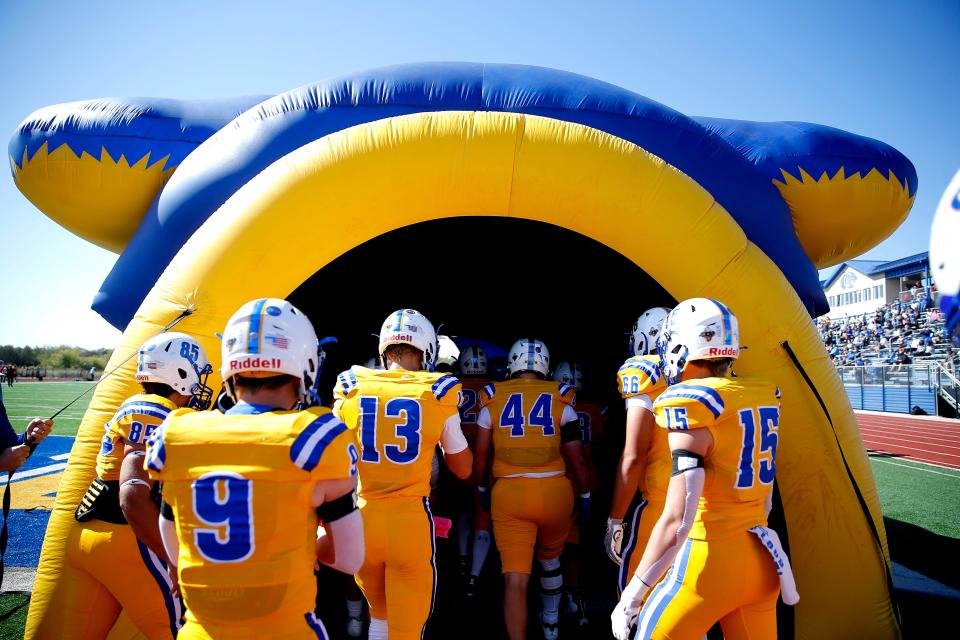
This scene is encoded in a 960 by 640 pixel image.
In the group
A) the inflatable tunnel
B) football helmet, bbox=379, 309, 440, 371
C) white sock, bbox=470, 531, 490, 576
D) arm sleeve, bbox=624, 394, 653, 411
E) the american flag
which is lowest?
white sock, bbox=470, 531, 490, 576

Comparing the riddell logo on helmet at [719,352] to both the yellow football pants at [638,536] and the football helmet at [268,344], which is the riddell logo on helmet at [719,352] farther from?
the football helmet at [268,344]

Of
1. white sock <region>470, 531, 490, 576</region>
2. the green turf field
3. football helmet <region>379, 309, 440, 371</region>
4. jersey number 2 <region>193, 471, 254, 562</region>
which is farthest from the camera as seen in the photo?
the green turf field

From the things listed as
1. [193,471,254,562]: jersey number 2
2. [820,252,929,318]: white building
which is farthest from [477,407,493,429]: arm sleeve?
[820,252,929,318]: white building

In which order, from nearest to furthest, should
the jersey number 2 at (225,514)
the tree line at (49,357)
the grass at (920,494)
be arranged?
1. the jersey number 2 at (225,514)
2. the grass at (920,494)
3. the tree line at (49,357)

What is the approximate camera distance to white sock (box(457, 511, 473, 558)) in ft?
15.5

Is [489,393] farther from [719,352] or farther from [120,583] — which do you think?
[120,583]

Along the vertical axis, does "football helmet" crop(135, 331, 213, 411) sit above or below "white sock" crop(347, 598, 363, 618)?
above

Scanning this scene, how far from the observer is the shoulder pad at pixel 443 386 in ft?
9.14

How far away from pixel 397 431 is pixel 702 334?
148 cm

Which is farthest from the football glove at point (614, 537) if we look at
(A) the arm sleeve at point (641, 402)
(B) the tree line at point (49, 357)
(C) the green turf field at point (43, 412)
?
(B) the tree line at point (49, 357)

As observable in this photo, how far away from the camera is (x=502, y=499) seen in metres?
3.50

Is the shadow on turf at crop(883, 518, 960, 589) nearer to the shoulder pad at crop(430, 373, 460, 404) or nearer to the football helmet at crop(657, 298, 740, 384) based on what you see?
the football helmet at crop(657, 298, 740, 384)

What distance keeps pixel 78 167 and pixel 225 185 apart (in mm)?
1607

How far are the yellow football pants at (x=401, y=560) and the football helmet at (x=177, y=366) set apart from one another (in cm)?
102
